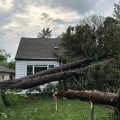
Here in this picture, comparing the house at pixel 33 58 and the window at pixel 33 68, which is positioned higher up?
the house at pixel 33 58

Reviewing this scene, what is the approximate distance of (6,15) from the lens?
675 inches

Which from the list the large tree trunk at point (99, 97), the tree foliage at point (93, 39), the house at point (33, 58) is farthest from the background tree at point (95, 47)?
the large tree trunk at point (99, 97)

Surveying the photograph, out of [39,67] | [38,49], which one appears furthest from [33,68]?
[38,49]

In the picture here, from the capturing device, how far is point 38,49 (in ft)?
Answer: 58.5

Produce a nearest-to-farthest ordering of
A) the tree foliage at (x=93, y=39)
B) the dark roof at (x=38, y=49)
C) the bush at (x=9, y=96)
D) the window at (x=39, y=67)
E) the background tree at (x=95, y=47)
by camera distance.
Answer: the bush at (x=9, y=96) < the background tree at (x=95, y=47) < the tree foliage at (x=93, y=39) < the window at (x=39, y=67) < the dark roof at (x=38, y=49)

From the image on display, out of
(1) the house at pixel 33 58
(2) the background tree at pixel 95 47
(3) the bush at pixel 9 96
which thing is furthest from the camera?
(1) the house at pixel 33 58

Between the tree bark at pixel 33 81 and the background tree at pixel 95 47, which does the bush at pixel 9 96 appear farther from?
the background tree at pixel 95 47

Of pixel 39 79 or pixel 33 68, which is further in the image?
pixel 33 68

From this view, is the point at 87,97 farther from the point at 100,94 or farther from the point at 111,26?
the point at 111,26

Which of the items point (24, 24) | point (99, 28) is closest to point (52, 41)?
point (24, 24)

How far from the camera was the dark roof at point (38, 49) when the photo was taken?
16469mm

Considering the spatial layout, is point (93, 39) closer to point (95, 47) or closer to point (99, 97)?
point (95, 47)

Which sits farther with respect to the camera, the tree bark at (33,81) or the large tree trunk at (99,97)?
the tree bark at (33,81)

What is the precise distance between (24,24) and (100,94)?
16.3 metres
